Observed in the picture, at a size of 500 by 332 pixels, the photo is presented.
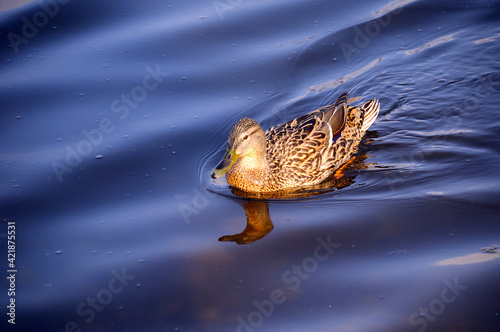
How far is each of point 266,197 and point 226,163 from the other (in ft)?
2.38

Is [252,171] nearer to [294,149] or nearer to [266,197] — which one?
[266,197]

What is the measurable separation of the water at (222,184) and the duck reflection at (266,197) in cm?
4

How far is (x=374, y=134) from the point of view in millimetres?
9273

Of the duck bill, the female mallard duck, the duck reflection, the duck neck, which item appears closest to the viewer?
the duck reflection

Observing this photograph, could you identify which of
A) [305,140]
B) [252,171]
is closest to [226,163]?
[252,171]

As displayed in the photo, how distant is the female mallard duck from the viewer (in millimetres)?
8078

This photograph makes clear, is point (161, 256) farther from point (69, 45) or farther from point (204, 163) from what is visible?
point (69, 45)

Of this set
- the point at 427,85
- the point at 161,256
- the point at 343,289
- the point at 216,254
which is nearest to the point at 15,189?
the point at 161,256

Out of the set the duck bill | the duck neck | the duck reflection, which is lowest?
the duck reflection

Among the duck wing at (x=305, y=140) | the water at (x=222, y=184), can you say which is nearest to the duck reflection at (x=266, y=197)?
the water at (x=222, y=184)

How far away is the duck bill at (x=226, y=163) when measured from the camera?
26.0ft

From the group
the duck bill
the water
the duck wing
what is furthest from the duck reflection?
the duck bill

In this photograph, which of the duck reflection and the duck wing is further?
the duck wing

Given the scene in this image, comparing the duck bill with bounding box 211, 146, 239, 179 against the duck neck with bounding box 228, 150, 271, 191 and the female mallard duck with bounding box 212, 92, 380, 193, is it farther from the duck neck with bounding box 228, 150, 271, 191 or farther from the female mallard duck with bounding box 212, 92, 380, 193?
the duck neck with bounding box 228, 150, 271, 191
